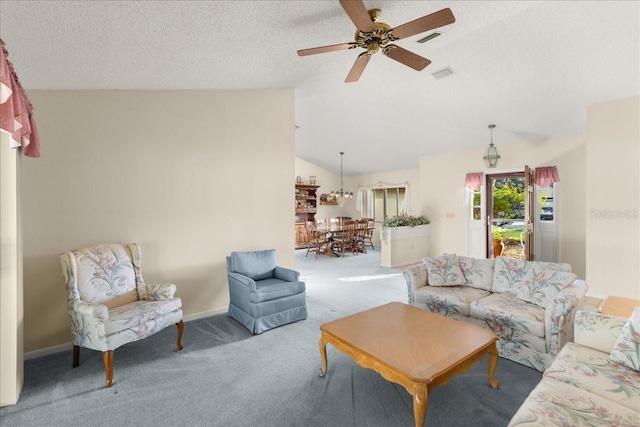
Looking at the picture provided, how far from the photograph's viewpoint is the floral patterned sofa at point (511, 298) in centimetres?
248

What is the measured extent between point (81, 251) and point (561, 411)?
142 inches

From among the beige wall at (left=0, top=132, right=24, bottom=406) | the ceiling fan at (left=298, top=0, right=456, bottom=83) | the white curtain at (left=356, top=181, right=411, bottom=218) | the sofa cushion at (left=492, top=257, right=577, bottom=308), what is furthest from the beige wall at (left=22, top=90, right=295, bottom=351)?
Answer: the white curtain at (left=356, top=181, right=411, bottom=218)

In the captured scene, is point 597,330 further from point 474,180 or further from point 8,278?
point 474,180

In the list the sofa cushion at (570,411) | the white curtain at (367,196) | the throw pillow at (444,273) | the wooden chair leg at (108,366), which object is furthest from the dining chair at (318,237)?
the sofa cushion at (570,411)

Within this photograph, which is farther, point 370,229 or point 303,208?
point 303,208

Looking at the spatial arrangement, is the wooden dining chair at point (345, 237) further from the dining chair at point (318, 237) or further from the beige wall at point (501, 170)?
the beige wall at point (501, 170)

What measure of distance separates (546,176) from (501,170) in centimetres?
86

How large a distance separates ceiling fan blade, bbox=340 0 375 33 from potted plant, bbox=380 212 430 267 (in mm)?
4953

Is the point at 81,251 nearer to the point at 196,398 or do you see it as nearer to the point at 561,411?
the point at 196,398

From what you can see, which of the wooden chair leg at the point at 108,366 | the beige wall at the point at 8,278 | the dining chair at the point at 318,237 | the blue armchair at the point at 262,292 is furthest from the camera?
the dining chair at the point at 318,237

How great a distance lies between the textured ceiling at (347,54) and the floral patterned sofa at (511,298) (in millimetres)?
2362

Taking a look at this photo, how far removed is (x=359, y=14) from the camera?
2.11 m

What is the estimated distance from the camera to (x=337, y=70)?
157 inches

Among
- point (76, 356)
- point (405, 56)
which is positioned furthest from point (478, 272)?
point (76, 356)
